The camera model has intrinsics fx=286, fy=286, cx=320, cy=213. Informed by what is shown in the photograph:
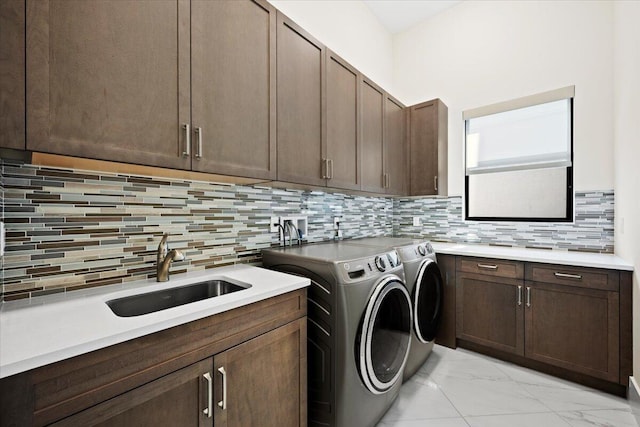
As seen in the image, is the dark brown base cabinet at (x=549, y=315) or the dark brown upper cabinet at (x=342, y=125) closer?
the dark brown base cabinet at (x=549, y=315)

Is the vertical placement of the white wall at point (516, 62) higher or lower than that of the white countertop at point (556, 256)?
higher

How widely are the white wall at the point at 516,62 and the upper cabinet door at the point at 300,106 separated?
6.11 ft

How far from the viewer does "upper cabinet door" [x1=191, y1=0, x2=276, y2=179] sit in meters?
1.26

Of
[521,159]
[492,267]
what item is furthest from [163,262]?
[521,159]

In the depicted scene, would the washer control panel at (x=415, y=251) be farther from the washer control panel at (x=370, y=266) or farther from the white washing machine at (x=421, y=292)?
the washer control panel at (x=370, y=266)

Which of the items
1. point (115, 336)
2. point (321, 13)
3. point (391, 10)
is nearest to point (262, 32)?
point (321, 13)

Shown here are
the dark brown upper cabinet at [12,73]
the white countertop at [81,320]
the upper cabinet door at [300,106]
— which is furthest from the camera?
the upper cabinet door at [300,106]

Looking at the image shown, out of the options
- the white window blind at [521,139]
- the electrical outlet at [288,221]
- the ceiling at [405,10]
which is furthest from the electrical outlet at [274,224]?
the ceiling at [405,10]

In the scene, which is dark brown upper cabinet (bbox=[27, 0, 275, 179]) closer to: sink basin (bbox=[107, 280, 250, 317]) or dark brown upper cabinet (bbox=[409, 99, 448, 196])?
sink basin (bbox=[107, 280, 250, 317])

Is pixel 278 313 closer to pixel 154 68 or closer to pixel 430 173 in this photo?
pixel 154 68

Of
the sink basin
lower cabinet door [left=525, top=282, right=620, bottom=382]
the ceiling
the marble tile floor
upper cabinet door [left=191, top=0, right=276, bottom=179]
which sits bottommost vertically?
the marble tile floor

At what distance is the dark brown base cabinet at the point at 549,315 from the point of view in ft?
6.11

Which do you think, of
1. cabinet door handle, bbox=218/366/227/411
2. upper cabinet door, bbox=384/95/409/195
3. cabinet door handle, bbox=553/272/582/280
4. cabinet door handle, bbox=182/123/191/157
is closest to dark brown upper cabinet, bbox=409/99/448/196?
upper cabinet door, bbox=384/95/409/195

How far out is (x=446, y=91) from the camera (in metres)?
Result: 3.13
